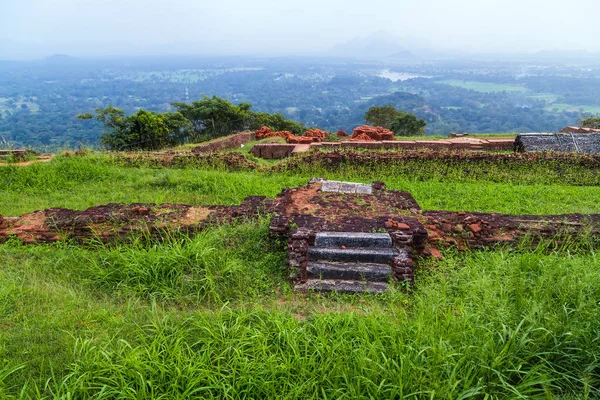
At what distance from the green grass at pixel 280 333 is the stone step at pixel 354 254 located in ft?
1.66

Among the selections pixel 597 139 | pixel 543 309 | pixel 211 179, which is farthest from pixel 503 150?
pixel 543 309

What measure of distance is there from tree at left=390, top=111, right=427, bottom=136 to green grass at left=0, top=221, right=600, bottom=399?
83.8 ft

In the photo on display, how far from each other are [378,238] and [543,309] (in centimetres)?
177

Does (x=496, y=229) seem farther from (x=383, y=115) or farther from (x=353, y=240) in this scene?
(x=383, y=115)

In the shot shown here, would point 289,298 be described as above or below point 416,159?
below

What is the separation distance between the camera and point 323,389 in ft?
7.30

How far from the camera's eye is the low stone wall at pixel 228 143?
492 inches

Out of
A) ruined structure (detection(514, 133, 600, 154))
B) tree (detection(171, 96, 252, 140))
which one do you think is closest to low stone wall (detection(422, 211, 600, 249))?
ruined structure (detection(514, 133, 600, 154))

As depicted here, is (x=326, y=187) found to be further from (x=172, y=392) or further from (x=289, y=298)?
(x=172, y=392)

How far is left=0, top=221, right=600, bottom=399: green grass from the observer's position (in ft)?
7.44

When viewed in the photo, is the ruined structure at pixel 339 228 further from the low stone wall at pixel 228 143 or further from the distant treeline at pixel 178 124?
the distant treeline at pixel 178 124

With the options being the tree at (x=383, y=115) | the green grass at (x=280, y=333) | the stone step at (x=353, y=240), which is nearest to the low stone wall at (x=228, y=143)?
the stone step at (x=353, y=240)

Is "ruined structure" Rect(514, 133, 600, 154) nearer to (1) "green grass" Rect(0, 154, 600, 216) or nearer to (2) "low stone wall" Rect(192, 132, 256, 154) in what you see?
(1) "green grass" Rect(0, 154, 600, 216)

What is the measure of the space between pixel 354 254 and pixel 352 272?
26 centimetres
